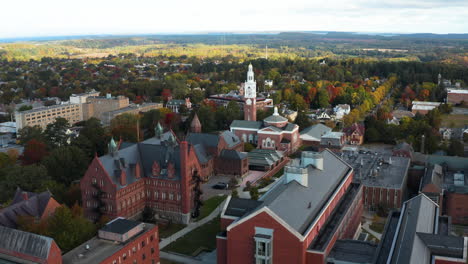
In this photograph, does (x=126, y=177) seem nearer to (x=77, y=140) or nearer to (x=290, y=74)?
(x=77, y=140)

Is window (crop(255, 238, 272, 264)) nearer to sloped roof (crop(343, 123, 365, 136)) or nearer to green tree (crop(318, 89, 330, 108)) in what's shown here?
sloped roof (crop(343, 123, 365, 136))

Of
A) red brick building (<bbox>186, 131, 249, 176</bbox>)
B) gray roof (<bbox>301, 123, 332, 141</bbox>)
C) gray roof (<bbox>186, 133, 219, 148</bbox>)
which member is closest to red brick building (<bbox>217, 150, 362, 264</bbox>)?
red brick building (<bbox>186, 131, 249, 176</bbox>)

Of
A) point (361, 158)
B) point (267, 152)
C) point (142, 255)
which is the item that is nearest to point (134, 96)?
point (267, 152)

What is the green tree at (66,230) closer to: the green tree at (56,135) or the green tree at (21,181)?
the green tree at (21,181)

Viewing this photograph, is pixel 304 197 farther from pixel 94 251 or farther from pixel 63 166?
pixel 63 166

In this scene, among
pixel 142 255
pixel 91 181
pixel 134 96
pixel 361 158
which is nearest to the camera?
pixel 142 255
